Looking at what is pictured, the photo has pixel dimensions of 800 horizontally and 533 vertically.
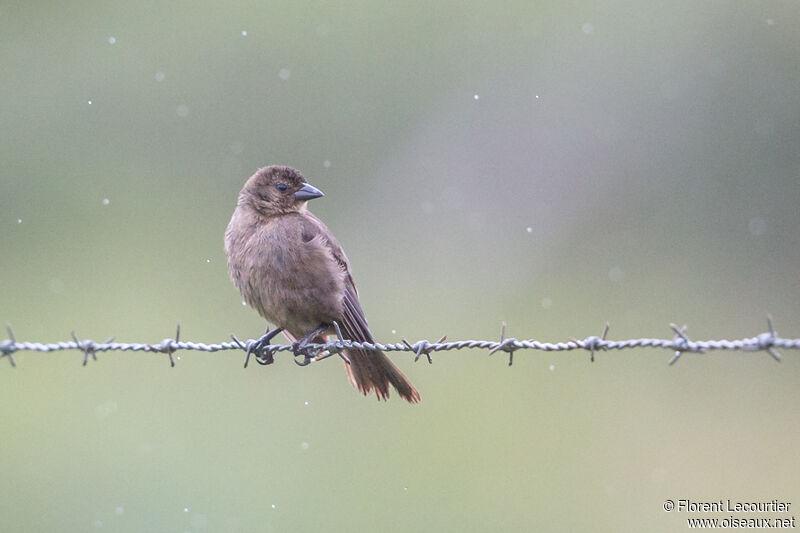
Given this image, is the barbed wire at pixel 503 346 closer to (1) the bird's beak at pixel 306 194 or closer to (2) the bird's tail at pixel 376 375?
(2) the bird's tail at pixel 376 375

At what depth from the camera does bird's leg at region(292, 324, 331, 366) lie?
18.9 feet

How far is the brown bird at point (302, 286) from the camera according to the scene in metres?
5.76

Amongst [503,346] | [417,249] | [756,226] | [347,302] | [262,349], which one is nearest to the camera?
[503,346]

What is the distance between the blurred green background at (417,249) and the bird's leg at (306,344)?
468 centimetres

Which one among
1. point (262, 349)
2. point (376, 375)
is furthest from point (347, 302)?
point (262, 349)

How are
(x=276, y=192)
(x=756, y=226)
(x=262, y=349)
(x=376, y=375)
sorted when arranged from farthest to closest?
(x=756, y=226)
(x=276, y=192)
(x=376, y=375)
(x=262, y=349)

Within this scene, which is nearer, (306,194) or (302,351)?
(302,351)

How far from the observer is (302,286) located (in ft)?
19.0

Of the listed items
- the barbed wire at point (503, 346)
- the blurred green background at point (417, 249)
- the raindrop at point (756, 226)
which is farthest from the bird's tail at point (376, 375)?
the raindrop at point (756, 226)

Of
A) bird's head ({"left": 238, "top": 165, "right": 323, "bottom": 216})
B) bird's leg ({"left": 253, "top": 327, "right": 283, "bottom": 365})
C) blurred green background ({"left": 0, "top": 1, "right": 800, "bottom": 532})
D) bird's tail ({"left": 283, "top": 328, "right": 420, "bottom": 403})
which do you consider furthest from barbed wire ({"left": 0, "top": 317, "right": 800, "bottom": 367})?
blurred green background ({"left": 0, "top": 1, "right": 800, "bottom": 532})

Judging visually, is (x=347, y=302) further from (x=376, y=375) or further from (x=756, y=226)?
(x=756, y=226)

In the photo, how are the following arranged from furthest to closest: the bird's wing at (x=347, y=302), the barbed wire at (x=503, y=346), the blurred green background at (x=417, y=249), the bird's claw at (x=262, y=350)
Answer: the blurred green background at (x=417, y=249) < the bird's wing at (x=347, y=302) < the bird's claw at (x=262, y=350) < the barbed wire at (x=503, y=346)

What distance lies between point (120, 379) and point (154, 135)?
5411 millimetres

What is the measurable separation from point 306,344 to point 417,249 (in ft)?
29.3
